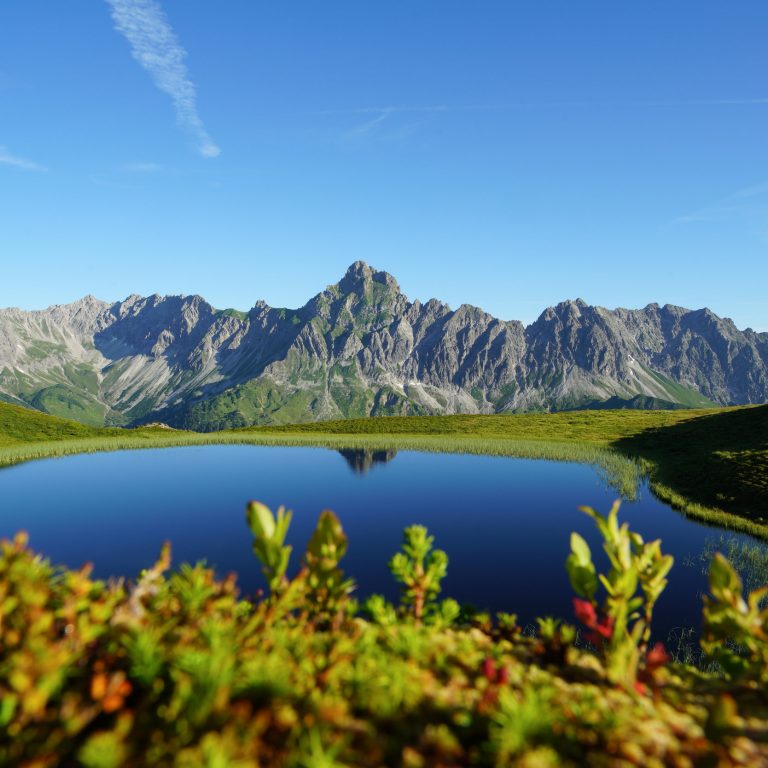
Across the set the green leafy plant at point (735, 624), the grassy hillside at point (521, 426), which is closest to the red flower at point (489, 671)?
the green leafy plant at point (735, 624)

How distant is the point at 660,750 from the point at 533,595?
13.4 meters

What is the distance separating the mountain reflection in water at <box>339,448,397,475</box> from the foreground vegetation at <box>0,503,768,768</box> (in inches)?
1497

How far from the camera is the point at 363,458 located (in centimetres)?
5453

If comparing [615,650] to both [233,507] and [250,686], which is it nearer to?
[250,686]

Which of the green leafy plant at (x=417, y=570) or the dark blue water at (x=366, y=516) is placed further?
the dark blue water at (x=366, y=516)

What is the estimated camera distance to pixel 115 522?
26.5 meters

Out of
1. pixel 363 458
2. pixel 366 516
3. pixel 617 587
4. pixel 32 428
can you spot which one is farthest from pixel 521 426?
pixel 32 428

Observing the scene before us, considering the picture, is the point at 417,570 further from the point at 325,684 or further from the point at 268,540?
the point at 325,684

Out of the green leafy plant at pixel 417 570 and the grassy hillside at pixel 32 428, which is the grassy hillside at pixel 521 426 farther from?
the green leafy plant at pixel 417 570

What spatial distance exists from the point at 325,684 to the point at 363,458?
49.8 meters

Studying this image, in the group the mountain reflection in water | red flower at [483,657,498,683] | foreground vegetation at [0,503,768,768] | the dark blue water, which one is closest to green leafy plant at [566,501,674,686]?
foreground vegetation at [0,503,768,768]

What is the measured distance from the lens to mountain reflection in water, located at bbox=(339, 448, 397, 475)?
47.1m

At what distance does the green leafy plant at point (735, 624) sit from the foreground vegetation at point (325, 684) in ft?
0.09

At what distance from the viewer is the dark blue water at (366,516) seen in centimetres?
1852
